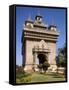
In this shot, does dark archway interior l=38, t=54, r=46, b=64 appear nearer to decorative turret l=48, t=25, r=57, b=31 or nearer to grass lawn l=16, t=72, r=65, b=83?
grass lawn l=16, t=72, r=65, b=83

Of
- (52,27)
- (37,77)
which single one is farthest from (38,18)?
(37,77)

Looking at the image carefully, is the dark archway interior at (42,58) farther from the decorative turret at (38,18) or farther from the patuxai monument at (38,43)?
the decorative turret at (38,18)

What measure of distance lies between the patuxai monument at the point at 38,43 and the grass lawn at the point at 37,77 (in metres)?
0.04

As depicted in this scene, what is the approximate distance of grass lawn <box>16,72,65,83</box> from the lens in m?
1.89

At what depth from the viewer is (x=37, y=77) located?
193 cm

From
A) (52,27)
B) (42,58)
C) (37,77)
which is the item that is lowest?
(37,77)

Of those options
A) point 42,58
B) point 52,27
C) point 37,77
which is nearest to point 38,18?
point 52,27

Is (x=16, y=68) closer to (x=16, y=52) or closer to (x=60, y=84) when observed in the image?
(x=16, y=52)

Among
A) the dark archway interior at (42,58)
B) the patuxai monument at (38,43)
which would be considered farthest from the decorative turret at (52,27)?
the dark archway interior at (42,58)

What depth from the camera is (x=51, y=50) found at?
198cm

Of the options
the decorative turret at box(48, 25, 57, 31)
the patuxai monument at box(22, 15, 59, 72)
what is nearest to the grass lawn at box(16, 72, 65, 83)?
the patuxai monument at box(22, 15, 59, 72)

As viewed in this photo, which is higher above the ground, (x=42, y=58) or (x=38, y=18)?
(x=38, y=18)

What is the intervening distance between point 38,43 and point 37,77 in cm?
23

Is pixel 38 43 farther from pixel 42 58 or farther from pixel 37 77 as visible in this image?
pixel 37 77
